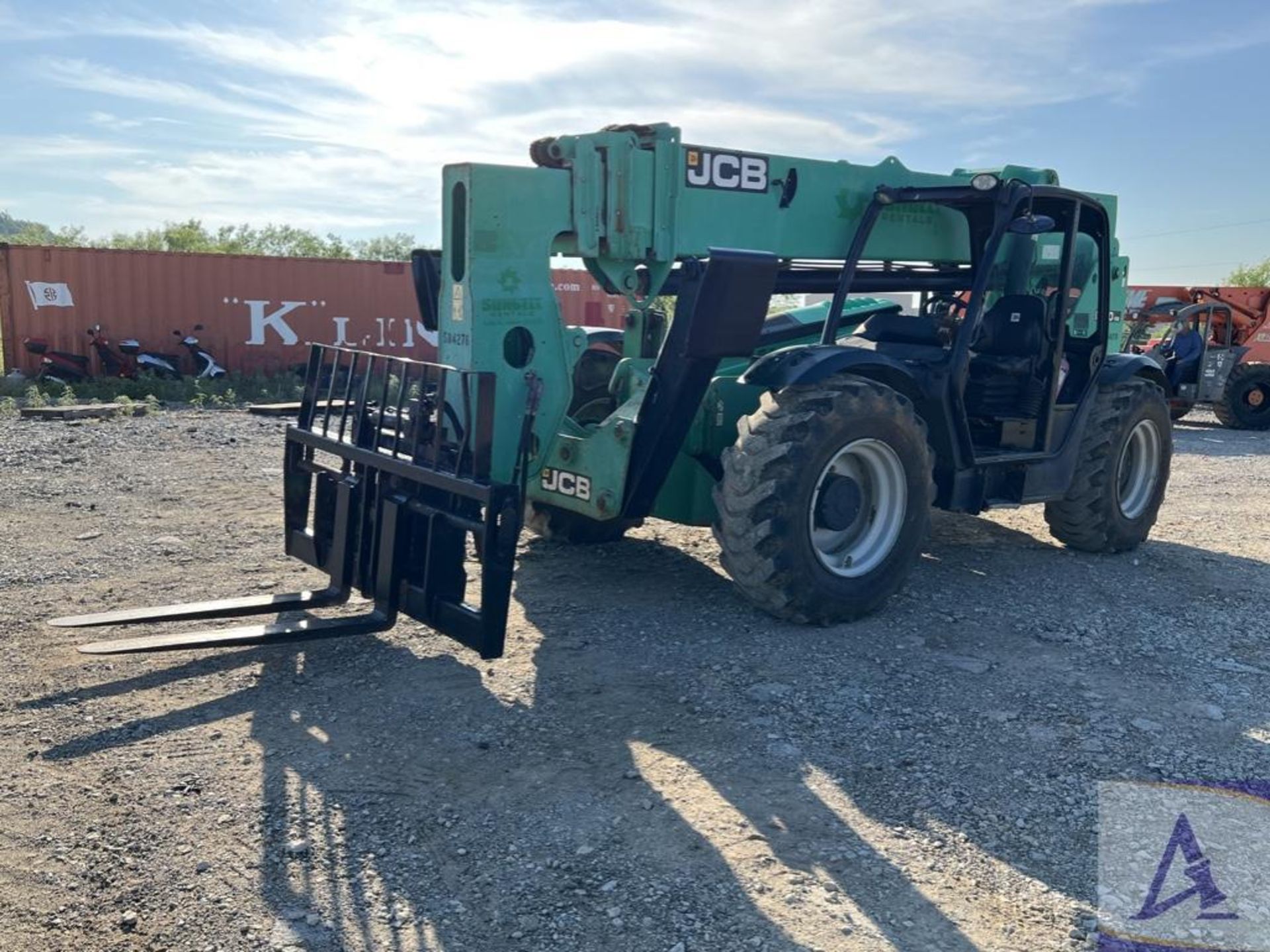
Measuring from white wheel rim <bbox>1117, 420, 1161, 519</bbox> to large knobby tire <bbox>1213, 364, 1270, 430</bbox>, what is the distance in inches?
429

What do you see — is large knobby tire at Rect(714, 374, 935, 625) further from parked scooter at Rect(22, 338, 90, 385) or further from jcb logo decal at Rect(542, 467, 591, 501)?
parked scooter at Rect(22, 338, 90, 385)

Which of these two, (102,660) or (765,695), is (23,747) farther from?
(765,695)

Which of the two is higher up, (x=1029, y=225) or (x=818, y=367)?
(x=1029, y=225)

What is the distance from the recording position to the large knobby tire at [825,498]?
16.8 feet

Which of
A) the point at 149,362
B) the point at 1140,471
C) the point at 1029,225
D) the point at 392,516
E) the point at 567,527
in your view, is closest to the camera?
the point at 392,516

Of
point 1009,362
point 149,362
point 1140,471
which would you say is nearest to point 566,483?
point 1009,362

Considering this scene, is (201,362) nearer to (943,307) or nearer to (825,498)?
(943,307)

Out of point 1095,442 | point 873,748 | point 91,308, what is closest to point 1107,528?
point 1095,442

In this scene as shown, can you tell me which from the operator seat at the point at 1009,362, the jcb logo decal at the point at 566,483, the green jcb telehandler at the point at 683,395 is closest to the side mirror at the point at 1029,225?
the green jcb telehandler at the point at 683,395

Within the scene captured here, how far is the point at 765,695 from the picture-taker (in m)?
4.63

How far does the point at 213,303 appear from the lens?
1812 cm

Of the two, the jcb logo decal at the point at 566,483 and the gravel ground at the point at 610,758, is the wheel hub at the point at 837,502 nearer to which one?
the gravel ground at the point at 610,758

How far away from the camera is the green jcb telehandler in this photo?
4840mm

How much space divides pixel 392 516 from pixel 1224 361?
15691 mm
